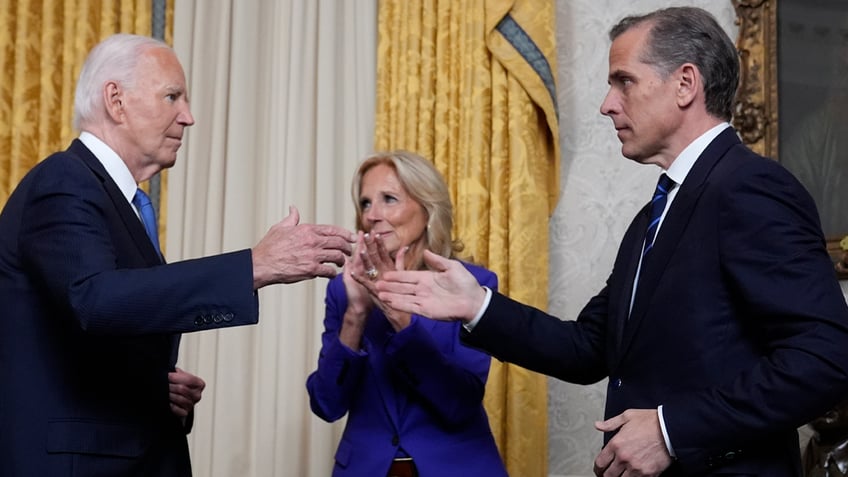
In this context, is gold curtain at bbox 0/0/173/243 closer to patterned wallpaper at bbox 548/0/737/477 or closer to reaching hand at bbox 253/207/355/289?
patterned wallpaper at bbox 548/0/737/477

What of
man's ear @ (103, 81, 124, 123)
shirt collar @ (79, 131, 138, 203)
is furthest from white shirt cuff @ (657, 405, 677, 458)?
Result: man's ear @ (103, 81, 124, 123)

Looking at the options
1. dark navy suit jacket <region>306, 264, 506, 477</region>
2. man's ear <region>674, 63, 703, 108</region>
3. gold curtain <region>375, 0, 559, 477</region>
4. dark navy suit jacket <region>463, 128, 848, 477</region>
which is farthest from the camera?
gold curtain <region>375, 0, 559, 477</region>

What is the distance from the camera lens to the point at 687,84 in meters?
2.55

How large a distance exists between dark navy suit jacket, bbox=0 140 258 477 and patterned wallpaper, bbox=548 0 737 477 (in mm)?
2246

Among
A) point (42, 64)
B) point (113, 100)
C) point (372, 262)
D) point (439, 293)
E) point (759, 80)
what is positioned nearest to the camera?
point (439, 293)

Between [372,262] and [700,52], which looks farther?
[372,262]

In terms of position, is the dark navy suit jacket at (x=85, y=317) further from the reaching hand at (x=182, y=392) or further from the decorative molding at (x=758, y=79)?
the decorative molding at (x=758, y=79)

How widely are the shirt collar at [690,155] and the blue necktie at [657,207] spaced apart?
26 millimetres

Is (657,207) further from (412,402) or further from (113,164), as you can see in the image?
(113,164)

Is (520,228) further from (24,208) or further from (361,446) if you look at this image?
(24,208)

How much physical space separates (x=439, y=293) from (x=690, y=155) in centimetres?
70

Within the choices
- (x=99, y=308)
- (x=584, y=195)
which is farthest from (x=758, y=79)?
(x=99, y=308)

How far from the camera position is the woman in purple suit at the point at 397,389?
10.3ft

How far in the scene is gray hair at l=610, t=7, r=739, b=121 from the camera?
8.36ft
